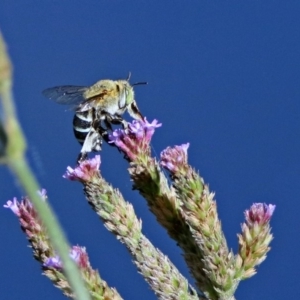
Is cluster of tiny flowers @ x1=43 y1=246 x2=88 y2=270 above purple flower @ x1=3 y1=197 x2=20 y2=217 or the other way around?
the other way around

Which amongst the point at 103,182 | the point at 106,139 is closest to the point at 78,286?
the point at 103,182

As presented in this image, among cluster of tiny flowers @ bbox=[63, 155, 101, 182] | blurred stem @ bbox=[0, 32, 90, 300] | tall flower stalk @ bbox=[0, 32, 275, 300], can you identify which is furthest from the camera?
cluster of tiny flowers @ bbox=[63, 155, 101, 182]

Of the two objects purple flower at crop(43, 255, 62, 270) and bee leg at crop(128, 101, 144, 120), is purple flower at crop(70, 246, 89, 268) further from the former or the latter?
bee leg at crop(128, 101, 144, 120)

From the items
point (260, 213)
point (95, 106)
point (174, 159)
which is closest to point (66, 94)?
point (95, 106)

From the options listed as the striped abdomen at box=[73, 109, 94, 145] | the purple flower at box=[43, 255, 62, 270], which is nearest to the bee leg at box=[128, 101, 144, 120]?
the striped abdomen at box=[73, 109, 94, 145]

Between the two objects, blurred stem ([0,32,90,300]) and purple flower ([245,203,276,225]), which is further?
purple flower ([245,203,276,225])

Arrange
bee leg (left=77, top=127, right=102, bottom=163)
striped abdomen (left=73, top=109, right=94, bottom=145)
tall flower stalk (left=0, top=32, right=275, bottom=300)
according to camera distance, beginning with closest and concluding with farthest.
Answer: tall flower stalk (left=0, top=32, right=275, bottom=300)
bee leg (left=77, top=127, right=102, bottom=163)
striped abdomen (left=73, top=109, right=94, bottom=145)

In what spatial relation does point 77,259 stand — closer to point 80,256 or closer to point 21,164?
point 80,256
